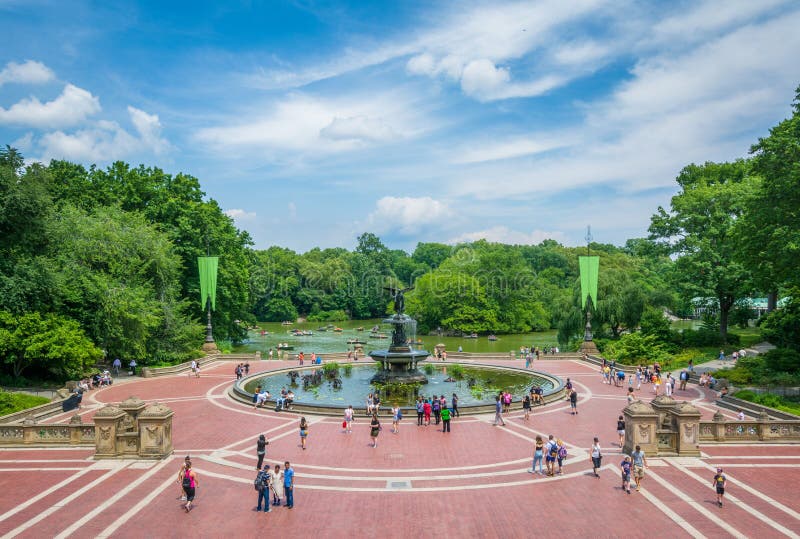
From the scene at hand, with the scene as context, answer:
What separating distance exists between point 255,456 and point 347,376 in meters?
17.8

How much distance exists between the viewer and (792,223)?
93.8ft

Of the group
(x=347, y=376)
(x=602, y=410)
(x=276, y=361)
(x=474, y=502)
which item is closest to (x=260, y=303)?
(x=276, y=361)

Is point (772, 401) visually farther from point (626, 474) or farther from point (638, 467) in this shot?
point (626, 474)

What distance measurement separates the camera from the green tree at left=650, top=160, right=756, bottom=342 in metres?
44.7

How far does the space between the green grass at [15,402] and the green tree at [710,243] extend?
46869 mm

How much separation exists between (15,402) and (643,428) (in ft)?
85.7

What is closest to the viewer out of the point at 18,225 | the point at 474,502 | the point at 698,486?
the point at 474,502

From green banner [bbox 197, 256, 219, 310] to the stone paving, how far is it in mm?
24194

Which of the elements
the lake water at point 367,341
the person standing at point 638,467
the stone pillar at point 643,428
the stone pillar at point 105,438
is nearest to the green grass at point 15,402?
the stone pillar at point 105,438

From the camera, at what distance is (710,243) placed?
46.6 meters

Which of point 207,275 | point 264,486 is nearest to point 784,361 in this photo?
point 264,486

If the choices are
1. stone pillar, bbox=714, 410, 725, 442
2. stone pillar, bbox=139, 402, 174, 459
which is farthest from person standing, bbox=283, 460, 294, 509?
stone pillar, bbox=714, 410, 725, 442

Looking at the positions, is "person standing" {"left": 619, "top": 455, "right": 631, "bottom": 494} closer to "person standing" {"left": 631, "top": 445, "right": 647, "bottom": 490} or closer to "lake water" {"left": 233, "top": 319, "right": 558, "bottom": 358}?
"person standing" {"left": 631, "top": 445, "right": 647, "bottom": 490}

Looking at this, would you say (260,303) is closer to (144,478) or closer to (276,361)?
(276,361)
